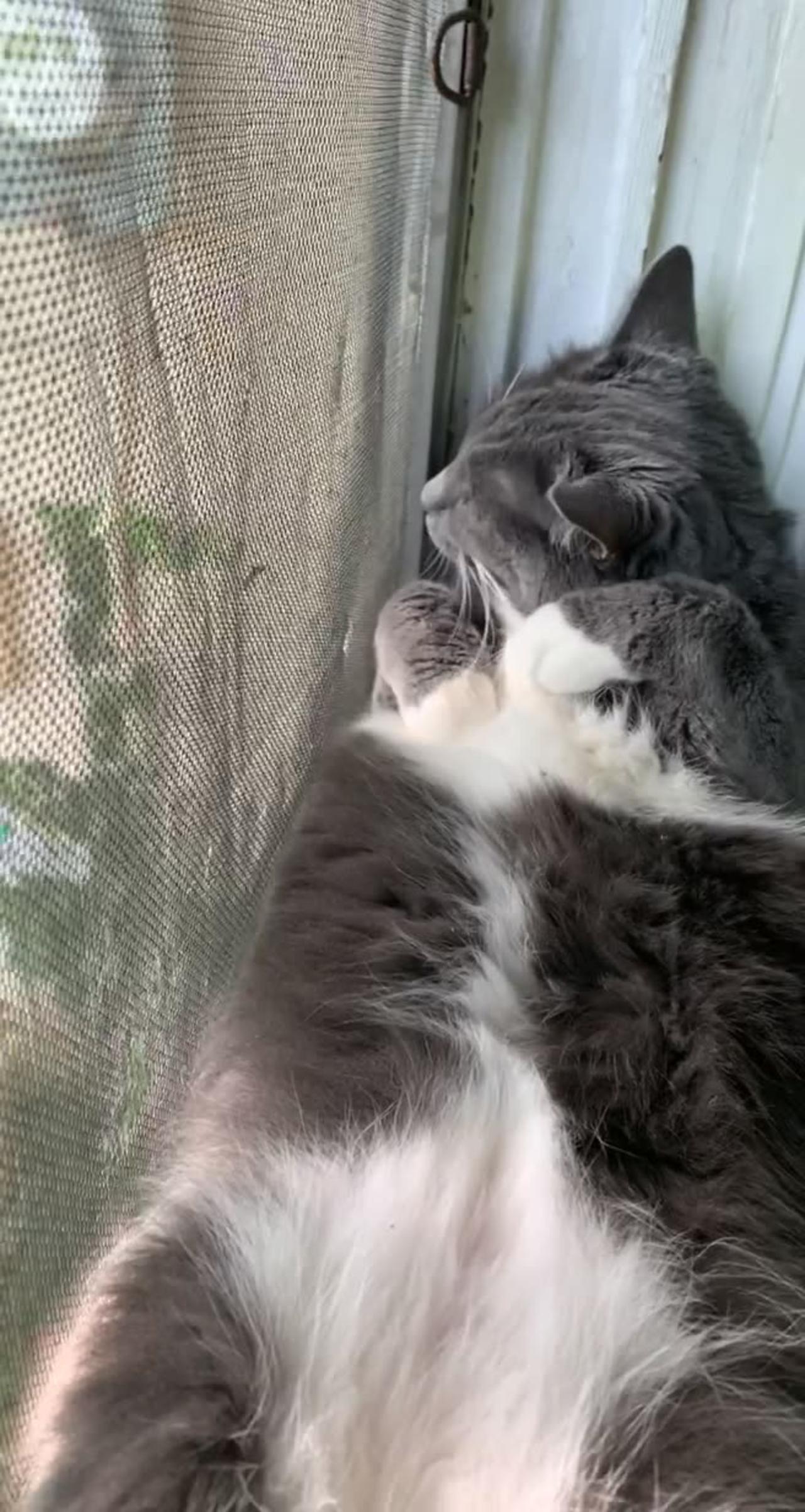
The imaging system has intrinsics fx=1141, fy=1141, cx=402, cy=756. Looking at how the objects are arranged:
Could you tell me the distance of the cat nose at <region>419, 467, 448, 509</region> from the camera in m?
1.28

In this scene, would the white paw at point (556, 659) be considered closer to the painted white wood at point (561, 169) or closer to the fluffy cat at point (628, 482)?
the fluffy cat at point (628, 482)

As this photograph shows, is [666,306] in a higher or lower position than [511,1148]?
higher

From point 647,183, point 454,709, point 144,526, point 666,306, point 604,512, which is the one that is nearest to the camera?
point 144,526

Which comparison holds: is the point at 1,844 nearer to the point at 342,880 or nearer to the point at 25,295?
the point at 25,295

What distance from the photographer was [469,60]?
4.47ft

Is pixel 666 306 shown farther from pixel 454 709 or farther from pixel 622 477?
Answer: pixel 454 709

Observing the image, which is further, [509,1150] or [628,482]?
[628,482]

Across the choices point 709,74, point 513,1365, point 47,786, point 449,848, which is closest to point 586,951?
point 449,848

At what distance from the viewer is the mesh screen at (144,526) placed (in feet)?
1.79

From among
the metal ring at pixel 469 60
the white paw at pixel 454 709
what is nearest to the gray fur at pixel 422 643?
the white paw at pixel 454 709

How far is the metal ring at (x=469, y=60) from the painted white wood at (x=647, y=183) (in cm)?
3

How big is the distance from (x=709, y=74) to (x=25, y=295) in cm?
119

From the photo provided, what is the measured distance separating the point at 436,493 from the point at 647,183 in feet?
1.65

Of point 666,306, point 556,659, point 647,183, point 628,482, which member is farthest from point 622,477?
point 647,183
